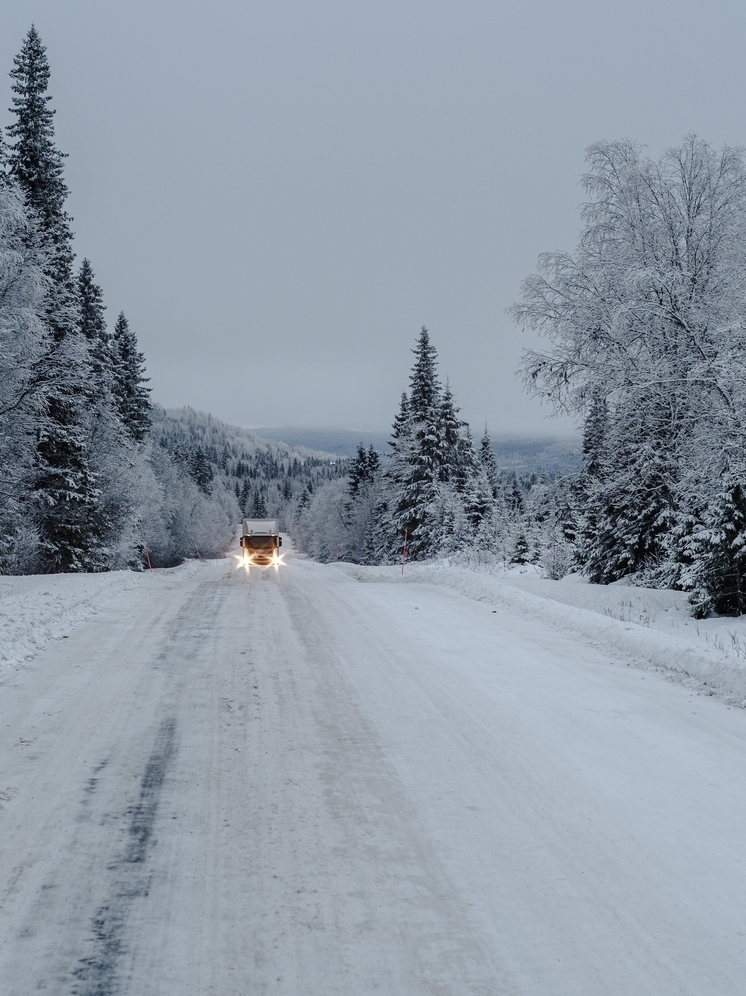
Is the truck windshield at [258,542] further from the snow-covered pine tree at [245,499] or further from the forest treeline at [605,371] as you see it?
the snow-covered pine tree at [245,499]

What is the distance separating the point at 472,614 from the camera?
37.0ft

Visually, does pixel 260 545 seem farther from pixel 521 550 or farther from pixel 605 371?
pixel 521 550

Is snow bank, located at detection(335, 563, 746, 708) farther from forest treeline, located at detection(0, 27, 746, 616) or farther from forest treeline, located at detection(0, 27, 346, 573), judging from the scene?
forest treeline, located at detection(0, 27, 346, 573)

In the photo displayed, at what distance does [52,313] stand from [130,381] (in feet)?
63.5

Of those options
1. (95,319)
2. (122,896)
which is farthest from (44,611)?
(95,319)

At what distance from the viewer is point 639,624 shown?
10180 mm

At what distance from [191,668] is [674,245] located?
13.1 meters

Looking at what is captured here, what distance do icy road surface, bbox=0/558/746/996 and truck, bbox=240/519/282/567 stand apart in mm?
22515

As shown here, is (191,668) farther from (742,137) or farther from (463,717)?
(742,137)

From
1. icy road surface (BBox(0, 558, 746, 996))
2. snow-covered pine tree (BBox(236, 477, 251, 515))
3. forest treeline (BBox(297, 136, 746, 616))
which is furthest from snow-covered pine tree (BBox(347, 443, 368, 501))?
snow-covered pine tree (BBox(236, 477, 251, 515))

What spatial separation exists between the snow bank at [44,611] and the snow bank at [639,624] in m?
7.49

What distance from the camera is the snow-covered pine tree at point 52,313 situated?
21.8m

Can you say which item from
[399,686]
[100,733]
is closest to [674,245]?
[399,686]

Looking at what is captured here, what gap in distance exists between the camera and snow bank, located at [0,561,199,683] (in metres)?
7.49
